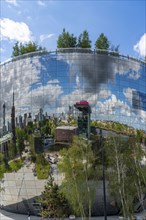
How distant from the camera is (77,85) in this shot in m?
34.0

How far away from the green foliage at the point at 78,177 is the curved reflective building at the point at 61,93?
5.58 m

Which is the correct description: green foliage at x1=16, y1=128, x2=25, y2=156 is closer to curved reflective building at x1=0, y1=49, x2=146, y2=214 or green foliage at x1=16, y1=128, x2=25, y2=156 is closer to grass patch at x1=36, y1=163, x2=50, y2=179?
curved reflective building at x1=0, y1=49, x2=146, y2=214

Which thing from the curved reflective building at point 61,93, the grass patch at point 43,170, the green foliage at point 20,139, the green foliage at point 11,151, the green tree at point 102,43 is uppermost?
the green tree at point 102,43

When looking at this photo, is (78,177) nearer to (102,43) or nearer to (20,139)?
(20,139)

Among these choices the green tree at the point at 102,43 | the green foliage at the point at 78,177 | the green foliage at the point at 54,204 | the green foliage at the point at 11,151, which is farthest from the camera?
the green tree at the point at 102,43

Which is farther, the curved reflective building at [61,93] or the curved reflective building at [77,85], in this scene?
the curved reflective building at [77,85]

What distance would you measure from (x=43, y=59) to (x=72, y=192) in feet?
49.6

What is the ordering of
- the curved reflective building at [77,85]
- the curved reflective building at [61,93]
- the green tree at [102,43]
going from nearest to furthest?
the curved reflective building at [61,93] < the curved reflective building at [77,85] < the green tree at [102,43]

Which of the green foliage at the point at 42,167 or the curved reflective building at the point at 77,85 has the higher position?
the curved reflective building at the point at 77,85

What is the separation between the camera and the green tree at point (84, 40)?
124ft

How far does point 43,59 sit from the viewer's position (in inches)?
1389

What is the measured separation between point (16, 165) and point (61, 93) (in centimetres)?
814

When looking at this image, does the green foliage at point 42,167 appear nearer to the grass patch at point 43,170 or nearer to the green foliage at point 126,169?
the grass patch at point 43,170

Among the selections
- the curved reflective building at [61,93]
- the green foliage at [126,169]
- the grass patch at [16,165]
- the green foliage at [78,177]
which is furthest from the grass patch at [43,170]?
the green foliage at [126,169]
